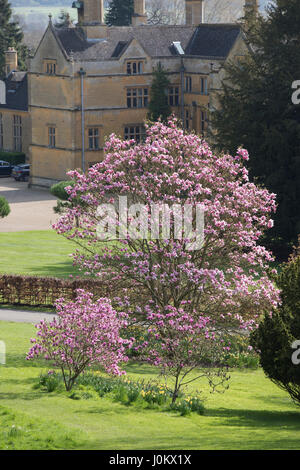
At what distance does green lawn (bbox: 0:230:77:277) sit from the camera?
4369 cm

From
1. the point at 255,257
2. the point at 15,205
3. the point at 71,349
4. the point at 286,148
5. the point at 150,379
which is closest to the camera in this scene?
the point at 71,349

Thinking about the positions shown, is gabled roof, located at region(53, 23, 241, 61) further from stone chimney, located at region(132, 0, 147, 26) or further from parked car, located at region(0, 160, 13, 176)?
parked car, located at region(0, 160, 13, 176)

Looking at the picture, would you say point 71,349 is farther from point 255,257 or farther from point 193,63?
point 193,63

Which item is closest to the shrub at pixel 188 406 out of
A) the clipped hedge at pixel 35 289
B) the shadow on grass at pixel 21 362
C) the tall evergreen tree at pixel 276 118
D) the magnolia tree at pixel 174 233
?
the magnolia tree at pixel 174 233

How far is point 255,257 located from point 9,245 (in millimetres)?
24208

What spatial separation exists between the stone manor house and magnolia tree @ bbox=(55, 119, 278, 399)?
41.5 metres

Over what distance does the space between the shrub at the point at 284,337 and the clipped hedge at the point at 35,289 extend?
1562cm

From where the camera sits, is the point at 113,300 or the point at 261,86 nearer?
the point at 113,300

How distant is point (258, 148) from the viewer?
4691 centimetres

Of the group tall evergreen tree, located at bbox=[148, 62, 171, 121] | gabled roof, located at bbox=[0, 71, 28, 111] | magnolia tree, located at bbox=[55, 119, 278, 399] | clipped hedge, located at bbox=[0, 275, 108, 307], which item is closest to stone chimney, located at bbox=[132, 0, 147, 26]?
tall evergreen tree, located at bbox=[148, 62, 171, 121]

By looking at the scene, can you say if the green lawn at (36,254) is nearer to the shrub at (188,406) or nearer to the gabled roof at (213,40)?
the shrub at (188,406)

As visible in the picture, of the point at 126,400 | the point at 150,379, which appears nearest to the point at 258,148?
the point at 150,379

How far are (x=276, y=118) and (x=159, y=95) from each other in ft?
86.7

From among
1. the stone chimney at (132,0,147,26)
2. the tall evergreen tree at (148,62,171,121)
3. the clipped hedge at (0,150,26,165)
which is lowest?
the clipped hedge at (0,150,26,165)
